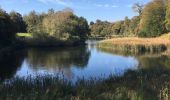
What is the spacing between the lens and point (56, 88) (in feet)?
35.0

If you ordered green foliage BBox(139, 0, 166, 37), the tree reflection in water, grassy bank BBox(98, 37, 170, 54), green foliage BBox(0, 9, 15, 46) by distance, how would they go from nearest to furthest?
the tree reflection in water → green foliage BBox(0, 9, 15, 46) → grassy bank BBox(98, 37, 170, 54) → green foliage BBox(139, 0, 166, 37)

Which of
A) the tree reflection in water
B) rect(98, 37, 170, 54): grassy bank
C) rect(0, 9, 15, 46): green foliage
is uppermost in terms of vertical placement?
rect(0, 9, 15, 46): green foliage

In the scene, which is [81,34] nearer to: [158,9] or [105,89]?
[158,9]

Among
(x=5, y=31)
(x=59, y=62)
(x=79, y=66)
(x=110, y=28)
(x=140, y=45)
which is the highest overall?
(x=5, y=31)

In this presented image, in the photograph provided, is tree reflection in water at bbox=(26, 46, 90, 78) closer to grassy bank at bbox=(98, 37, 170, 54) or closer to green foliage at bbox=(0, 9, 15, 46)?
green foliage at bbox=(0, 9, 15, 46)

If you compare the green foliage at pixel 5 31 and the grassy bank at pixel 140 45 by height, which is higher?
the green foliage at pixel 5 31

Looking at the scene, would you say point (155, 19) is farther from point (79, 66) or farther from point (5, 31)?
point (79, 66)

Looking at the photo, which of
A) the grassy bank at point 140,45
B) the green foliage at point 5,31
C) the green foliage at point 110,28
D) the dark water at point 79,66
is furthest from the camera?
the green foliage at point 110,28

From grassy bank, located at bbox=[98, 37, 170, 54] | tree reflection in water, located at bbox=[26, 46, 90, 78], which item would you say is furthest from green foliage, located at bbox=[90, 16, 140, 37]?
tree reflection in water, located at bbox=[26, 46, 90, 78]

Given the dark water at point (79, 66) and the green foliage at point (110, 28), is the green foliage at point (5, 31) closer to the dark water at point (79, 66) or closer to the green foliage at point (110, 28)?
the dark water at point (79, 66)

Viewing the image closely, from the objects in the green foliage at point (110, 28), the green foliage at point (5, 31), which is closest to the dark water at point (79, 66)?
the green foliage at point (5, 31)

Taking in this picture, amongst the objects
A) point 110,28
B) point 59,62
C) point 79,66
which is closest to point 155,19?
point 59,62

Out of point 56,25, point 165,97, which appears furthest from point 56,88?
point 56,25

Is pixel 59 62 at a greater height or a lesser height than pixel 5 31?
lesser
